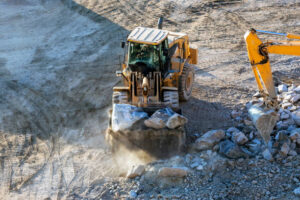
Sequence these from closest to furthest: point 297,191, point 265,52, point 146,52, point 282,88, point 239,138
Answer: point 297,191 < point 265,52 < point 239,138 < point 146,52 < point 282,88

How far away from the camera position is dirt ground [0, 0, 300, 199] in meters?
10.4

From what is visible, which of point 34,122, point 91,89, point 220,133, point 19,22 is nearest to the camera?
point 220,133

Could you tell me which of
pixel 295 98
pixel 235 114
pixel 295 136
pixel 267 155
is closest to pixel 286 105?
pixel 295 98

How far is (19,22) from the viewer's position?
71.7 feet

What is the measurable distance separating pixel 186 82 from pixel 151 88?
218 cm

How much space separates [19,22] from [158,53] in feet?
40.9

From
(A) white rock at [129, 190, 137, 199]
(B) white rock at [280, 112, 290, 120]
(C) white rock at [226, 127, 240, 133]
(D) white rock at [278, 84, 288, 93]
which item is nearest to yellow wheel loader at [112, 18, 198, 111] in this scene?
(C) white rock at [226, 127, 240, 133]

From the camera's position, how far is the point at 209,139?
35.1 feet

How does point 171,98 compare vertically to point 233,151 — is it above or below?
above

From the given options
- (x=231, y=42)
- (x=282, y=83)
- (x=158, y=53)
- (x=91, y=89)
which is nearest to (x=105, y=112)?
(x=91, y=89)

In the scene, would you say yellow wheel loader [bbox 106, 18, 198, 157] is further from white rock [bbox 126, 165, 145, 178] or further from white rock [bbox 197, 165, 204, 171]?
white rock [bbox 197, 165, 204, 171]

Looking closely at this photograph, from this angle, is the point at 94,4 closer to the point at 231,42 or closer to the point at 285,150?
the point at 231,42

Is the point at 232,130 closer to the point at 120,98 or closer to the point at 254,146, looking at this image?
the point at 254,146

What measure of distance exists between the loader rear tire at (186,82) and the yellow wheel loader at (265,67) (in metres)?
2.65
